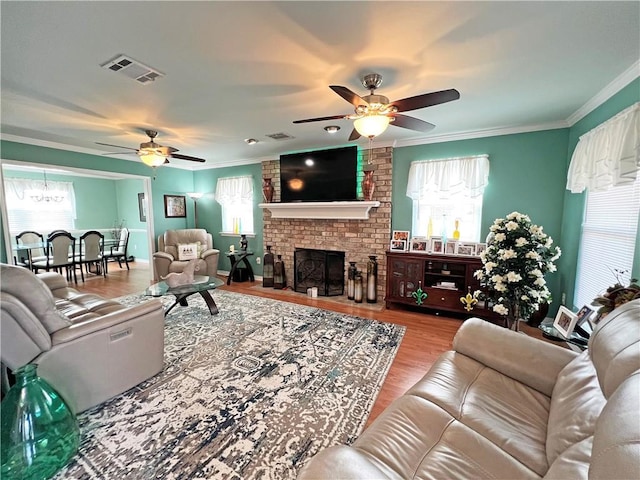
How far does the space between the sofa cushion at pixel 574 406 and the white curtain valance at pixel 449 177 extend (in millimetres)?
2709

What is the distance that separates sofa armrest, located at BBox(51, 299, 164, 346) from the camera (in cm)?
177

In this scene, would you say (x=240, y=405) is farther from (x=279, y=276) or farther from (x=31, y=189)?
(x=31, y=189)

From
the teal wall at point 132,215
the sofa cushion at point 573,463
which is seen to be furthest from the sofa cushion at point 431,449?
the teal wall at point 132,215

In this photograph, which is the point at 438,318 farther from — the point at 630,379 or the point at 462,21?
the point at 462,21

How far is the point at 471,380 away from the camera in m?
1.55

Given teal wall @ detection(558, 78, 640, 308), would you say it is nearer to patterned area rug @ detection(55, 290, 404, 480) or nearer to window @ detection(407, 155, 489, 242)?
window @ detection(407, 155, 489, 242)

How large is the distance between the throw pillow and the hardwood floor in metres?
0.91

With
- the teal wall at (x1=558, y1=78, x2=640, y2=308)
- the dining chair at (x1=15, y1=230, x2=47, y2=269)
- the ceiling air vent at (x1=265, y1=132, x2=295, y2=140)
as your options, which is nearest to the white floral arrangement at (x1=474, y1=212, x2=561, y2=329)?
the teal wall at (x1=558, y1=78, x2=640, y2=308)

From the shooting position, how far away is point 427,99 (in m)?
1.84

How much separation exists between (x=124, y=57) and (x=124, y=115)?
1356 mm

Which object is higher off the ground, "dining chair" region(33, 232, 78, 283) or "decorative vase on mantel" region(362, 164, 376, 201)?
"decorative vase on mantel" region(362, 164, 376, 201)

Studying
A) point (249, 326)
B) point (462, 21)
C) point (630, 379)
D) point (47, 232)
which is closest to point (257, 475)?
point (630, 379)

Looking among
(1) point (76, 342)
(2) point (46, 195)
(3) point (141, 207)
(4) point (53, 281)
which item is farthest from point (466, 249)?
(2) point (46, 195)

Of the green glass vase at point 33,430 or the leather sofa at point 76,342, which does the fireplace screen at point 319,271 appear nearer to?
the leather sofa at point 76,342
